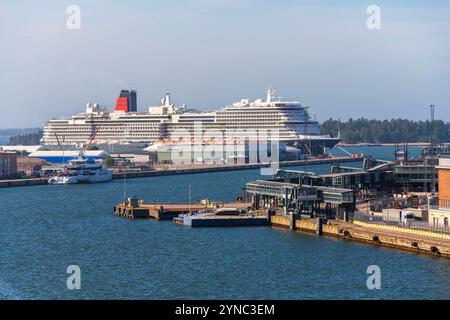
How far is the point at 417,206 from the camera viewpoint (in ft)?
108

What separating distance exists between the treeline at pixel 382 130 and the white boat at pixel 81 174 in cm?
6341

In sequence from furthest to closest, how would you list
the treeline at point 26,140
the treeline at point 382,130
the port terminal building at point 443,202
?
the treeline at point 382,130, the treeline at point 26,140, the port terminal building at point 443,202

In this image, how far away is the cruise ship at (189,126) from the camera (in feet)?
258

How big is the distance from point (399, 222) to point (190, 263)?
7672 millimetres

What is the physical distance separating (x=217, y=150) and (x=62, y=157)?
1226 cm

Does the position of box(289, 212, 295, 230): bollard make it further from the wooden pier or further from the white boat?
the white boat

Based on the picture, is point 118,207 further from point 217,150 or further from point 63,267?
point 217,150

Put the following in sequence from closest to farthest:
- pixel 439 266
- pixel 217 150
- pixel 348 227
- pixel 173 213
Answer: pixel 439 266
pixel 348 227
pixel 173 213
pixel 217 150

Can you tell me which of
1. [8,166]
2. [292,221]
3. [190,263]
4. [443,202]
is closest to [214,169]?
[8,166]

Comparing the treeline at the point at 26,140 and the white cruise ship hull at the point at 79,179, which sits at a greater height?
the treeline at the point at 26,140

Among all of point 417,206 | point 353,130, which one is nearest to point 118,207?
point 417,206

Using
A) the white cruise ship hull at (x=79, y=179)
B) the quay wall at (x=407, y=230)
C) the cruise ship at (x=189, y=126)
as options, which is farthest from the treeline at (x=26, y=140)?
the quay wall at (x=407, y=230)

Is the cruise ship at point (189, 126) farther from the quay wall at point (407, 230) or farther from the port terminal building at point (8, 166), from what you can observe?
the quay wall at point (407, 230)

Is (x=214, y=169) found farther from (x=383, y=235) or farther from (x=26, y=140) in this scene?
(x=26, y=140)
